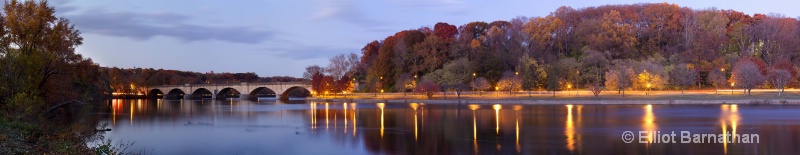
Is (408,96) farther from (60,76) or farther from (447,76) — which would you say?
(60,76)

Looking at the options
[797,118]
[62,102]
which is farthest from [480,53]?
[62,102]

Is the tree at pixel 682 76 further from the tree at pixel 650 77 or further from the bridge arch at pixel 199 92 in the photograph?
the bridge arch at pixel 199 92

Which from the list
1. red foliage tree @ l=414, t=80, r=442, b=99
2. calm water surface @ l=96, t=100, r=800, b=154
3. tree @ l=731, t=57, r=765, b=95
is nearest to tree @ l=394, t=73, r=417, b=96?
red foliage tree @ l=414, t=80, r=442, b=99

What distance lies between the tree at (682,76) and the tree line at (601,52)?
0.11 m

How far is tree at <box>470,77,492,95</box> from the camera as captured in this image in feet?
259

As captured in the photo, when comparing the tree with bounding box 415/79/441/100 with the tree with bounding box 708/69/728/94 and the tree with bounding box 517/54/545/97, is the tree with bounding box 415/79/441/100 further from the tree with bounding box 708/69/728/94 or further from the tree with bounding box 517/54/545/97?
the tree with bounding box 708/69/728/94

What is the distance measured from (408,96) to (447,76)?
26.2 ft

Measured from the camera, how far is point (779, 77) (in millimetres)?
63500

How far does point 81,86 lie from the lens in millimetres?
34156

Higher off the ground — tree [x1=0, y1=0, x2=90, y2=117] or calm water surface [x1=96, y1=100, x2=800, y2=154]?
tree [x1=0, y1=0, x2=90, y2=117]

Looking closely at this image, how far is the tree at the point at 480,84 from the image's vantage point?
259 ft

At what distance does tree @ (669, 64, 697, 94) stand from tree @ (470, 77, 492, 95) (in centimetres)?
2087

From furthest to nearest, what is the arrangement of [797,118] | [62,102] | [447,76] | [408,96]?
[447,76]
[408,96]
[797,118]
[62,102]

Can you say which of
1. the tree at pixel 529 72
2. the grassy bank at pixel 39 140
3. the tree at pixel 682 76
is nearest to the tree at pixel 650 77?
the tree at pixel 682 76
